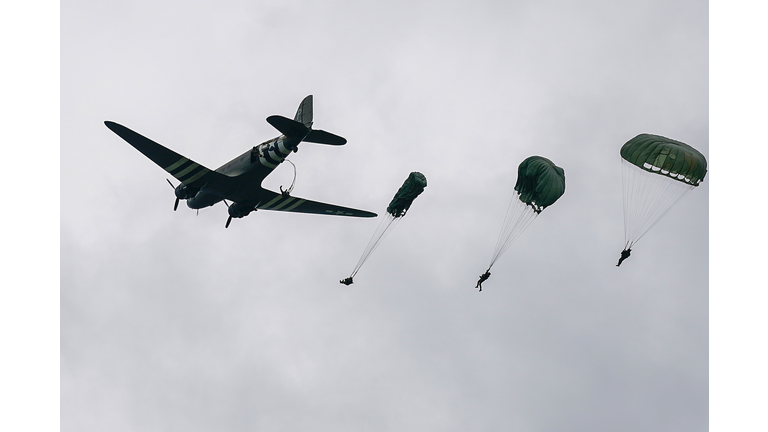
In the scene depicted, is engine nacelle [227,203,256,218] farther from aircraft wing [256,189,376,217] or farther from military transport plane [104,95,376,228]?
aircraft wing [256,189,376,217]

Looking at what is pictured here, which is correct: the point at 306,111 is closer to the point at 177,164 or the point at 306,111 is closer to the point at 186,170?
the point at 186,170

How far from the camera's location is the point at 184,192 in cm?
4000

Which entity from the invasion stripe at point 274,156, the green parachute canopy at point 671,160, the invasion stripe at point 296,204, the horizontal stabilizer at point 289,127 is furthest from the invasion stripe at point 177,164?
the green parachute canopy at point 671,160

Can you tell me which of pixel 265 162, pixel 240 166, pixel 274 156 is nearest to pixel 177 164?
pixel 240 166

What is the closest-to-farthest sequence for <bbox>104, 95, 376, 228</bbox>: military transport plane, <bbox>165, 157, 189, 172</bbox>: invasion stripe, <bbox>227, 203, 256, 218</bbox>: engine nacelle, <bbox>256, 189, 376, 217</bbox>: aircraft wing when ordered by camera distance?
<bbox>104, 95, 376, 228</bbox>: military transport plane, <bbox>165, 157, 189, 172</bbox>: invasion stripe, <bbox>227, 203, 256, 218</bbox>: engine nacelle, <bbox>256, 189, 376, 217</bbox>: aircraft wing

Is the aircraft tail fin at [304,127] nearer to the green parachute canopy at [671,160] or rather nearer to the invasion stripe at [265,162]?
the invasion stripe at [265,162]

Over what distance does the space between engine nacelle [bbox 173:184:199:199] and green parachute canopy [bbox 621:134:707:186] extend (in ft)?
93.3

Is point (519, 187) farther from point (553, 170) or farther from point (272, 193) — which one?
point (272, 193)

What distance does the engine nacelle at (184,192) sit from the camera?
39.8m

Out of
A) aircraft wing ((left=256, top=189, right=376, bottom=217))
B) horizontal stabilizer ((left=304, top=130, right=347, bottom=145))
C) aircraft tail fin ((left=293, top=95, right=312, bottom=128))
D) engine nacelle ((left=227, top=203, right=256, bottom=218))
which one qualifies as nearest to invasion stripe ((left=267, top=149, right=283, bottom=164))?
horizontal stabilizer ((left=304, top=130, right=347, bottom=145))

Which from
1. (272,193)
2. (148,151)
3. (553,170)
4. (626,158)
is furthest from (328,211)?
(626,158)

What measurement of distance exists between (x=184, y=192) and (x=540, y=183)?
23559 mm

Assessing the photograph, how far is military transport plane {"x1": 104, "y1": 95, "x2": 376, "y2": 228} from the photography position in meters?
35.9

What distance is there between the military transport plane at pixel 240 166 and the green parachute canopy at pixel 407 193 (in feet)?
16.0
